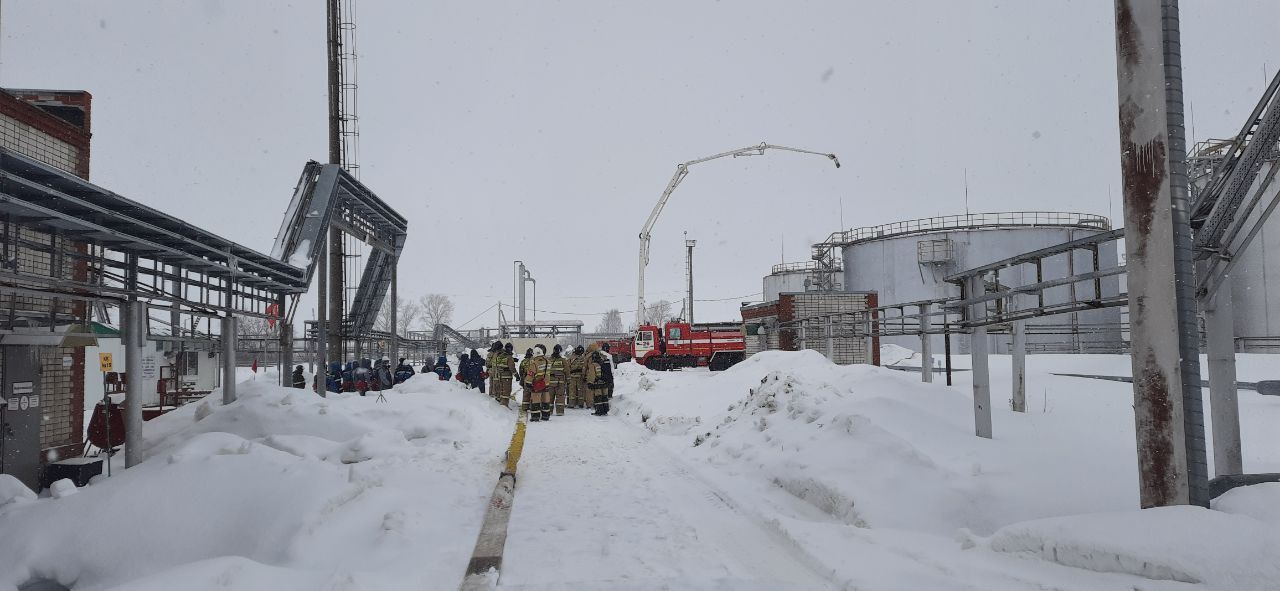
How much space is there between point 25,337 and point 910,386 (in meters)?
11.3

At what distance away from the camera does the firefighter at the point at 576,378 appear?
1791 centimetres

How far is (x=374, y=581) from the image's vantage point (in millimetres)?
4625

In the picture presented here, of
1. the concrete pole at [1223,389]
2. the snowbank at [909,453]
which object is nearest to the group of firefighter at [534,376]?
the snowbank at [909,453]

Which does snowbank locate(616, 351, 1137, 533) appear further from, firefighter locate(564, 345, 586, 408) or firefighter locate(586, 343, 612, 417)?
firefighter locate(564, 345, 586, 408)

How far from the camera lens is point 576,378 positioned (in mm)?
18469

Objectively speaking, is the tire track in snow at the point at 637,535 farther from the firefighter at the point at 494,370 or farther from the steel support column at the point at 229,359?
the firefighter at the point at 494,370

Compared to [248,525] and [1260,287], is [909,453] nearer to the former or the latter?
[248,525]

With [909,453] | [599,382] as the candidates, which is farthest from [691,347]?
[909,453]

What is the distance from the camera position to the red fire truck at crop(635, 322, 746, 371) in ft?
116

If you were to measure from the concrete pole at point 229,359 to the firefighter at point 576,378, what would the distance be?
7381 mm

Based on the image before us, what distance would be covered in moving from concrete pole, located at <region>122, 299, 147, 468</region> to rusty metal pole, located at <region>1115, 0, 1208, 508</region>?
1038 centimetres

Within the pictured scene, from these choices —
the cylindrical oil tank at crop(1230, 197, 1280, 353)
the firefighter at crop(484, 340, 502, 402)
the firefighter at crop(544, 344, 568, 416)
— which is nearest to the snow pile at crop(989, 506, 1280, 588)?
the firefighter at crop(544, 344, 568, 416)

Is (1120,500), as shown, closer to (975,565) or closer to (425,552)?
(975,565)

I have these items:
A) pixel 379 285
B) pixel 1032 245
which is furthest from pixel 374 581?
pixel 1032 245
